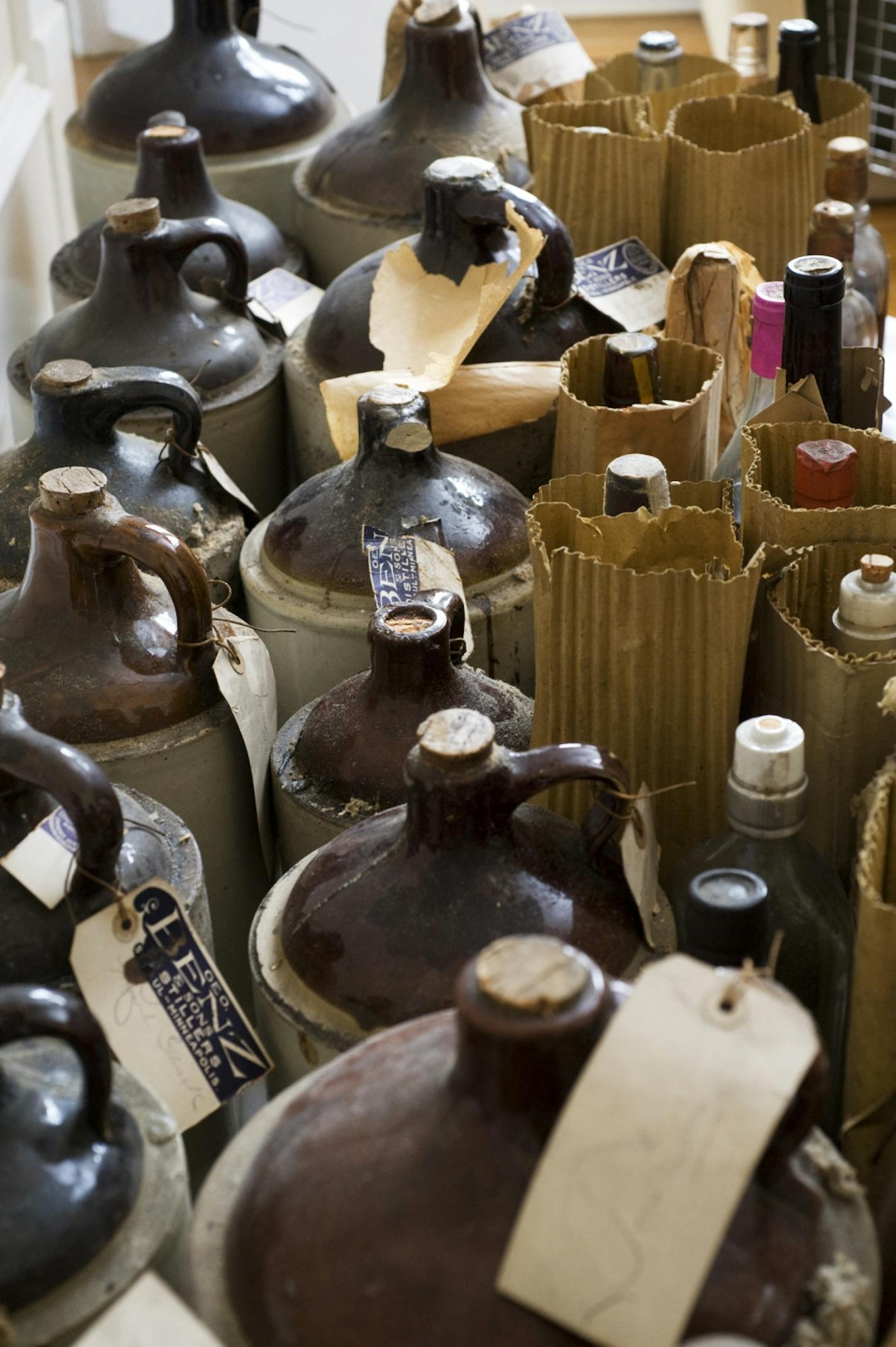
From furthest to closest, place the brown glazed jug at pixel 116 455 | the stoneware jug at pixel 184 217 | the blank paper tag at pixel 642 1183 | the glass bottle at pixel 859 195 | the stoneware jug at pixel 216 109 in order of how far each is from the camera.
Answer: the stoneware jug at pixel 216 109
the stoneware jug at pixel 184 217
the glass bottle at pixel 859 195
the brown glazed jug at pixel 116 455
the blank paper tag at pixel 642 1183

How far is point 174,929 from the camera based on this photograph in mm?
899

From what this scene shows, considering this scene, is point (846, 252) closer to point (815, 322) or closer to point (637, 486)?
point (815, 322)

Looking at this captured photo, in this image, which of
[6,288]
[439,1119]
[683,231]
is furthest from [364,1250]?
[6,288]

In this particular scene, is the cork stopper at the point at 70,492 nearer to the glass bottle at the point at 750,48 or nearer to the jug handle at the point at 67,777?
the jug handle at the point at 67,777

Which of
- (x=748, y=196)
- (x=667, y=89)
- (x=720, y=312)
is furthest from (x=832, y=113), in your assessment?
(x=720, y=312)

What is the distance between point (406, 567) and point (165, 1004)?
443 millimetres

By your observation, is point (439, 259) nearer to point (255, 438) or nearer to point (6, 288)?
point (255, 438)

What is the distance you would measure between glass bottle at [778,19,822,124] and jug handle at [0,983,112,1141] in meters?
1.49

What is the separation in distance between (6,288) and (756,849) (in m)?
1.64

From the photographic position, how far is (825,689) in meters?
0.94

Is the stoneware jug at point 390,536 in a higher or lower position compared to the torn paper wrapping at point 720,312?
lower

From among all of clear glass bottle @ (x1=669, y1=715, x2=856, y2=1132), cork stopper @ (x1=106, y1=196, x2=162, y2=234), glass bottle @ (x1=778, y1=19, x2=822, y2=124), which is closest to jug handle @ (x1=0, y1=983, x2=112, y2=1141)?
clear glass bottle @ (x1=669, y1=715, x2=856, y2=1132)

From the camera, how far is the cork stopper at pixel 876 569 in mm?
924

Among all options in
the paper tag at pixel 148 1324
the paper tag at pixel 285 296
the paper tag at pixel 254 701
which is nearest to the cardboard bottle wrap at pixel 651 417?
the paper tag at pixel 254 701
